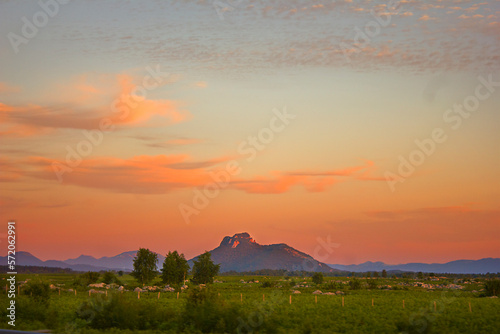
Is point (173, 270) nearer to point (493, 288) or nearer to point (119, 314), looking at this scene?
point (493, 288)

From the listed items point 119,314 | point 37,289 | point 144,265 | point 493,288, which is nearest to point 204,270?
point 144,265

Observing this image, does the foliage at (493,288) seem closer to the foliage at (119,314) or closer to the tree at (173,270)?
the tree at (173,270)

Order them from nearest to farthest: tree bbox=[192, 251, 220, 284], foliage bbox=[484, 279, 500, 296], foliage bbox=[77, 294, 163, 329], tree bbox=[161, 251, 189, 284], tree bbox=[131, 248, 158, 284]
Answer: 1. foliage bbox=[77, 294, 163, 329]
2. foliage bbox=[484, 279, 500, 296]
3. tree bbox=[131, 248, 158, 284]
4. tree bbox=[161, 251, 189, 284]
5. tree bbox=[192, 251, 220, 284]

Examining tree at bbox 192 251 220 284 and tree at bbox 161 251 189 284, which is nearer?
tree at bbox 161 251 189 284

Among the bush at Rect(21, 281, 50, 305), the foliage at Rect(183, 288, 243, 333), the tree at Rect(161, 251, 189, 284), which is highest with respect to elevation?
the tree at Rect(161, 251, 189, 284)

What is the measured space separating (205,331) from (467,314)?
26.8 meters

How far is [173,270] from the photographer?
376ft

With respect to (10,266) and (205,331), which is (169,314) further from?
(10,266)

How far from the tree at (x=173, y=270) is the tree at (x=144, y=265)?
135 inches

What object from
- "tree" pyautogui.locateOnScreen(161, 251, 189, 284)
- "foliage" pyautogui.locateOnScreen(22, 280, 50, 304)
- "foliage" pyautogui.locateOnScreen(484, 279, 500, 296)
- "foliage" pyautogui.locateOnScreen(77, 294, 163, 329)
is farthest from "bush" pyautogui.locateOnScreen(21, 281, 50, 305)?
"foliage" pyautogui.locateOnScreen(484, 279, 500, 296)

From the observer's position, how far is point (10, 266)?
2794 cm

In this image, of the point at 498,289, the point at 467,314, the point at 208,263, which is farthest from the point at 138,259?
the point at 467,314

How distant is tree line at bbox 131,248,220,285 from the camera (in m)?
110

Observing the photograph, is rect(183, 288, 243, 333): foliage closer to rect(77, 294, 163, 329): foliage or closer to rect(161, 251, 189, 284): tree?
rect(77, 294, 163, 329): foliage
